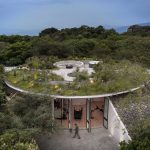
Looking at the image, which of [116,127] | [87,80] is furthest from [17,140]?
[87,80]

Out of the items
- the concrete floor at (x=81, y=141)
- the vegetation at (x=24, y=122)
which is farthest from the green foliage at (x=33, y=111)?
the concrete floor at (x=81, y=141)

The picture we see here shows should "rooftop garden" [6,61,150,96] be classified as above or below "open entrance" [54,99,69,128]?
above

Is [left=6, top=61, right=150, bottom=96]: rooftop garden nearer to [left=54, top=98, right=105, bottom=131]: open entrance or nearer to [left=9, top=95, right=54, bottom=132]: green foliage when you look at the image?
[left=54, top=98, right=105, bottom=131]: open entrance

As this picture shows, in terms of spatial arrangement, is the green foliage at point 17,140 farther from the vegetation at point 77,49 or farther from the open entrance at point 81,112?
the vegetation at point 77,49

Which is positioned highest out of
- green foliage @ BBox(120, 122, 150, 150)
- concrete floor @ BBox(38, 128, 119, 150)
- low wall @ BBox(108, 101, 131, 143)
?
green foliage @ BBox(120, 122, 150, 150)

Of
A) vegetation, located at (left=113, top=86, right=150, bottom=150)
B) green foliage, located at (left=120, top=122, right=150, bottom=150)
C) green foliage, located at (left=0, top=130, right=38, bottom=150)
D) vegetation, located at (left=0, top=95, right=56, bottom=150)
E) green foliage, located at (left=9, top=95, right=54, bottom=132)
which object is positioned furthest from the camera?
green foliage, located at (left=9, top=95, right=54, bottom=132)

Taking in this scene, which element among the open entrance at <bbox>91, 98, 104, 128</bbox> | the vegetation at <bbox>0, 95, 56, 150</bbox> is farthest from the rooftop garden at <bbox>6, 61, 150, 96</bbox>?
the vegetation at <bbox>0, 95, 56, 150</bbox>
